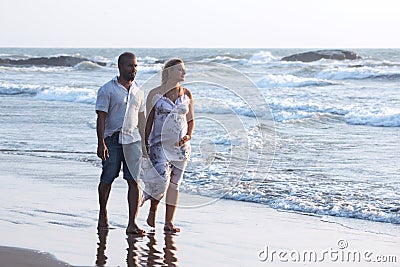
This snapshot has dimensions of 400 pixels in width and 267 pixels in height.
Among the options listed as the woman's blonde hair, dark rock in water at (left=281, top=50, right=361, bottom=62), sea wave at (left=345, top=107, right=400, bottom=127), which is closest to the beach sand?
the woman's blonde hair

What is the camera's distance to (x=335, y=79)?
36.5 metres

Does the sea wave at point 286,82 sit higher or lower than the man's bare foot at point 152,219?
lower

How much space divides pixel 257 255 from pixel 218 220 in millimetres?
1472

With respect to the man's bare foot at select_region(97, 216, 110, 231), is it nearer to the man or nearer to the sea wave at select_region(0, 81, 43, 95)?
the man

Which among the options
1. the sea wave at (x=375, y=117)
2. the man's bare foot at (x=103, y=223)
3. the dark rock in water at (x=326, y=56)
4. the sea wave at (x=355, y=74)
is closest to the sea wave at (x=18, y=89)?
the sea wave at (x=375, y=117)

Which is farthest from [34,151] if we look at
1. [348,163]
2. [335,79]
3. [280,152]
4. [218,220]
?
[335,79]

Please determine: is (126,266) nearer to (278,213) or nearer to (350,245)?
(350,245)

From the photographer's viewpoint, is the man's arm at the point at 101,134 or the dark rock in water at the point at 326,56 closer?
the man's arm at the point at 101,134

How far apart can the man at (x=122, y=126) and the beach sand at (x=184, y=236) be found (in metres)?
0.44

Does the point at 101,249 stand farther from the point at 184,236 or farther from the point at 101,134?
the point at 101,134

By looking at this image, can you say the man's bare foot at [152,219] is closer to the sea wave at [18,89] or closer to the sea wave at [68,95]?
the sea wave at [68,95]

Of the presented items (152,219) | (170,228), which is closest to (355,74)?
(152,219)

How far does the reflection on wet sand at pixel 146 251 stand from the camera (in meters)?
5.78

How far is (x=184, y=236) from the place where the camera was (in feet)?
22.2
